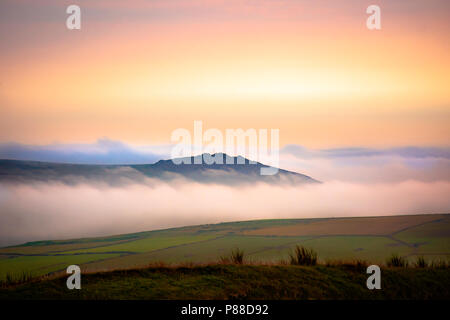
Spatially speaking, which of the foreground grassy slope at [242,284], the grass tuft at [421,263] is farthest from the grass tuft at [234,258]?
the grass tuft at [421,263]

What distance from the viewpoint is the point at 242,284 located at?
653 inches

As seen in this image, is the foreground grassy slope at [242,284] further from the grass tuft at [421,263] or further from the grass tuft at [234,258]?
the grass tuft at [421,263]

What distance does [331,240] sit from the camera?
145ft

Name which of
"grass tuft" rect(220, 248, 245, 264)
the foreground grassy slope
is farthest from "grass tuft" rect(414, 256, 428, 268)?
"grass tuft" rect(220, 248, 245, 264)

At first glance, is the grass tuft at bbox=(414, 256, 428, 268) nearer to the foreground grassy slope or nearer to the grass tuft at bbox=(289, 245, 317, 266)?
the foreground grassy slope

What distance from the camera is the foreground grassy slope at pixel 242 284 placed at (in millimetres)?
15953

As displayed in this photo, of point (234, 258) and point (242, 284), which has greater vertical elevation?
point (234, 258)

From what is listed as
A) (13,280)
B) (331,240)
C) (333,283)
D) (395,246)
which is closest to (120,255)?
(331,240)

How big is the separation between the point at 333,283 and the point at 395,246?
23.1m

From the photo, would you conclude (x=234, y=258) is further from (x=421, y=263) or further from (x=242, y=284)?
(x=421, y=263)

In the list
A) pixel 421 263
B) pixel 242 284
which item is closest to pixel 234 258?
pixel 242 284

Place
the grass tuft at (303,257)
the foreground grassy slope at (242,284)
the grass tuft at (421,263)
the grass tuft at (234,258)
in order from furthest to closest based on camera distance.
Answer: the grass tuft at (421,263) → the grass tuft at (303,257) → the grass tuft at (234,258) → the foreground grassy slope at (242,284)

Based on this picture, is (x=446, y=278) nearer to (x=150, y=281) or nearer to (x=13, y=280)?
(x=150, y=281)
